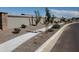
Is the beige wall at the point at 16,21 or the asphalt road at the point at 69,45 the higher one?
the asphalt road at the point at 69,45

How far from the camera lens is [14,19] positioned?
2484cm

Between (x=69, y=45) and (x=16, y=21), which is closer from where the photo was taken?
(x=69, y=45)

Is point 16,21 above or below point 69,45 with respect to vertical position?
below

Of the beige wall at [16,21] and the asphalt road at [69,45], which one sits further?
the beige wall at [16,21]

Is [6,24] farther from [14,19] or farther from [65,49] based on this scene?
[65,49]

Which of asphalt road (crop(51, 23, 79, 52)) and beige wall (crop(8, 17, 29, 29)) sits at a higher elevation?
asphalt road (crop(51, 23, 79, 52))

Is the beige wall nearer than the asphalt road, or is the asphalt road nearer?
the asphalt road

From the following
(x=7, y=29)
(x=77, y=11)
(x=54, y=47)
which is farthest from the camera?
(x=7, y=29)
